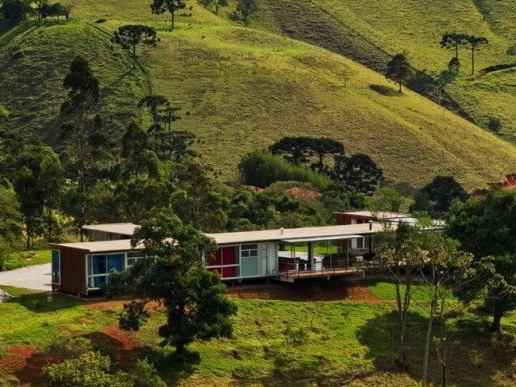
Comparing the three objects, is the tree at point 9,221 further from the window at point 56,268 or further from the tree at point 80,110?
the tree at point 80,110

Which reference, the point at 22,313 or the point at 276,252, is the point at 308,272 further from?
the point at 22,313

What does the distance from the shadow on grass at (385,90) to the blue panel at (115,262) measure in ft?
380

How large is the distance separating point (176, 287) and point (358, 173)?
8925 centimetres

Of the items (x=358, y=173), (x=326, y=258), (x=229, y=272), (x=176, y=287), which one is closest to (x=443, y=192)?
(x=358, y=173)

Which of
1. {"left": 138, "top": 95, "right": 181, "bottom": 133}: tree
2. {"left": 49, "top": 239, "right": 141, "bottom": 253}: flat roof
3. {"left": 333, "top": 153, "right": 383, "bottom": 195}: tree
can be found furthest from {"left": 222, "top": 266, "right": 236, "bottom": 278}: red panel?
{"left": 138, "top": 95, "right": 181, "bottom": 133}: tree

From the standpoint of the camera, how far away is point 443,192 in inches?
5300

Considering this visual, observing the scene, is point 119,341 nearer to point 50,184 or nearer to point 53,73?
point 50,184

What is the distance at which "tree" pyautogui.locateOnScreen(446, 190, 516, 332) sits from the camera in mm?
59281

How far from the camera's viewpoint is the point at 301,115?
156m

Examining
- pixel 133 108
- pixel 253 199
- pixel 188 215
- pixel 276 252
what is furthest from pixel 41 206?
pixel 133 108

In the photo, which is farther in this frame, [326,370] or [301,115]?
[301,115]

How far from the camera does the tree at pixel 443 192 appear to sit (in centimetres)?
13250

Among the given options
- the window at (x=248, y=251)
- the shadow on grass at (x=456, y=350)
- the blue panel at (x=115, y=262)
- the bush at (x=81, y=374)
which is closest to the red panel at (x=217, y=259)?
the window at (x=248, y=251)

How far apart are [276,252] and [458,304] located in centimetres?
1084
